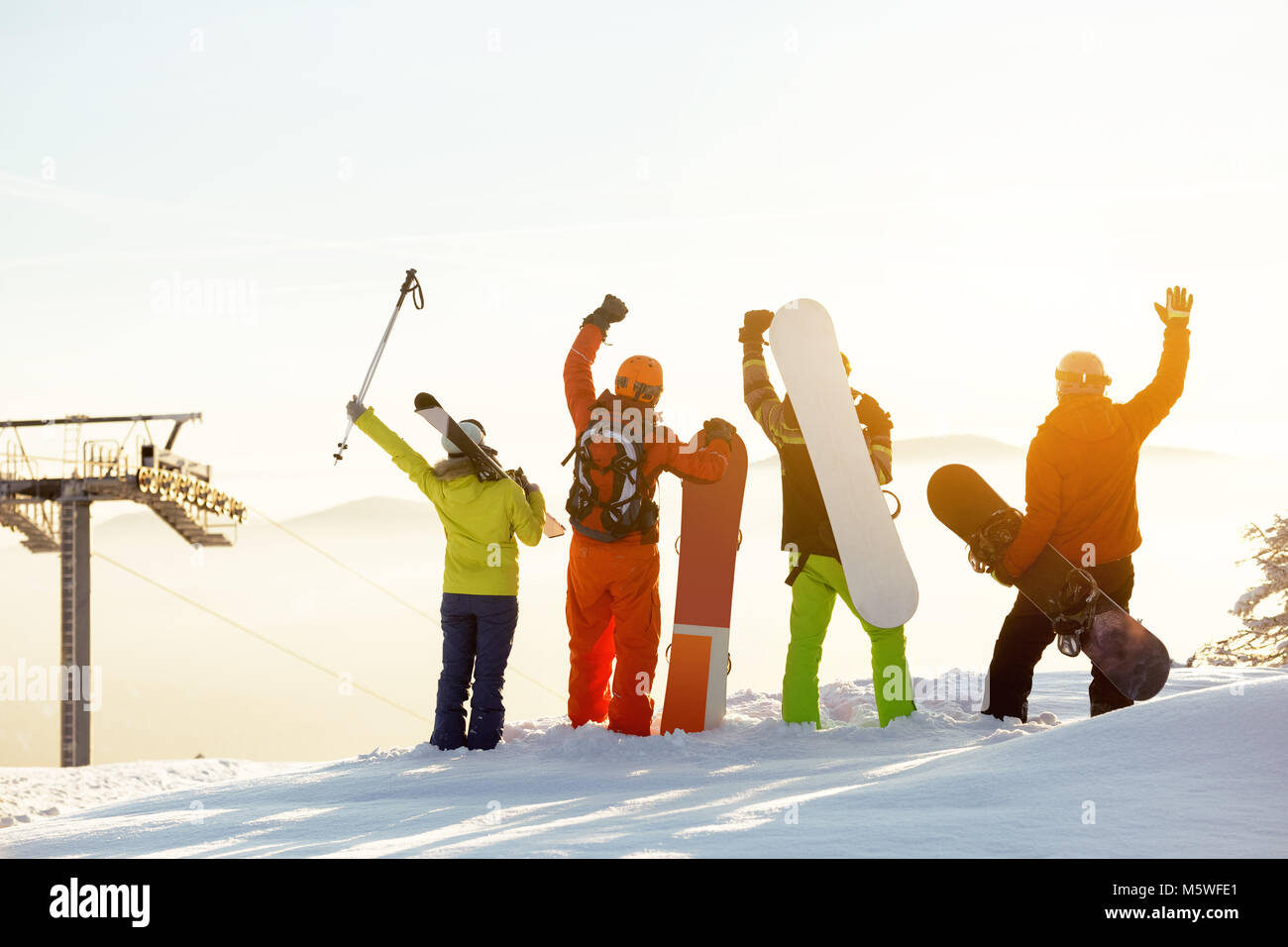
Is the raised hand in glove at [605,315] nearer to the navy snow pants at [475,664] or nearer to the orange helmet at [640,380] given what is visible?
the orange helmet at [640,380]

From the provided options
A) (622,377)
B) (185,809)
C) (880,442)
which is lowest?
(185,809)

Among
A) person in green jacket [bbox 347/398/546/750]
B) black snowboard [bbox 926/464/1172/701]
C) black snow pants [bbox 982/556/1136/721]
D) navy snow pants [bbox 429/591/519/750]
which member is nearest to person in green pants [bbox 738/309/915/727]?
black snow pants [bbox 982/556/1136/721]

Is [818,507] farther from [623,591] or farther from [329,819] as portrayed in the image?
[329,819]

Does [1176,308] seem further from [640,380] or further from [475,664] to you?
[475,664]

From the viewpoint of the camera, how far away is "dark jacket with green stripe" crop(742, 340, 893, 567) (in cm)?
600

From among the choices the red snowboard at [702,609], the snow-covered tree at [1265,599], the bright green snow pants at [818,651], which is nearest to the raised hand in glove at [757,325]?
the red snowboard at [702,609]

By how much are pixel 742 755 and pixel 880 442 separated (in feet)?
6.56

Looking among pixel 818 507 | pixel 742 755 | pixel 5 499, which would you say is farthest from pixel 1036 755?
pixel 5 499

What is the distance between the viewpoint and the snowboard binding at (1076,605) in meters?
5.56

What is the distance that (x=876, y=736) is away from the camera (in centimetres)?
571

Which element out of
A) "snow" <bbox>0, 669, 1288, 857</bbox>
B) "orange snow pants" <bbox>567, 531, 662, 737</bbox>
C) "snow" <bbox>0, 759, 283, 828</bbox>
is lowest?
"snow" <bbox>0, 759, 283, 828</bbox>

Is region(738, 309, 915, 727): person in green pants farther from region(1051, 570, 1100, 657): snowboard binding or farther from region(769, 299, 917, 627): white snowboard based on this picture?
region(1051, 570, 1100, 657): snowboard binding

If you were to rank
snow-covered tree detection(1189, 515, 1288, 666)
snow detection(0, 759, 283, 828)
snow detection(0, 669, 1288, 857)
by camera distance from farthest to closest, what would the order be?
snow-covered tree detection(1189, 515, 1288, 666)
snow detection(0, 759, 283, 828)
snow detection(0, 669, 1288, 857)

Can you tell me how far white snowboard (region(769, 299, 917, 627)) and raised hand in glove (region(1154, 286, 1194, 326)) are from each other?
190 centimetres
